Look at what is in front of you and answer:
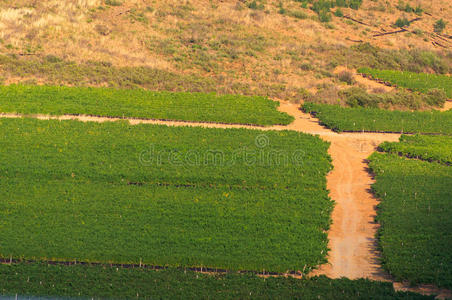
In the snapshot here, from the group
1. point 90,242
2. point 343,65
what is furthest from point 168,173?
point 343,65

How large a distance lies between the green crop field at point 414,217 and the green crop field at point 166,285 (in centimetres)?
215

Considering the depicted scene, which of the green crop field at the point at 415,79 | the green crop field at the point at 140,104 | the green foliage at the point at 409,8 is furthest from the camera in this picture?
the green foliage at the point at 409,8

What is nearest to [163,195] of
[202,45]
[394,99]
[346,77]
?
[394,99]

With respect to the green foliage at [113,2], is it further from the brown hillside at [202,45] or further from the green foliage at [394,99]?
the green foliage at [394,99]

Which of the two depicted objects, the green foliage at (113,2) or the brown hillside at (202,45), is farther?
the green foliage at (113,2)

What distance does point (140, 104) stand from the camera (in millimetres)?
45875

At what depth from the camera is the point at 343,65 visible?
58281 mm

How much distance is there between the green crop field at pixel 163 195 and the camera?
30109mm

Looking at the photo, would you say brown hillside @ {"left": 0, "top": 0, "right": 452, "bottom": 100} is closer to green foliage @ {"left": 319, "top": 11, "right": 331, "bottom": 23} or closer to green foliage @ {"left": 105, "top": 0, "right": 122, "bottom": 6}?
green foliage @ {"left": 105, "top": 0, "right": 122, "bottom": 6}

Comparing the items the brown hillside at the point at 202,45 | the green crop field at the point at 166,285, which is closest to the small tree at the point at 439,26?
the brown hillside at the point at 202,45

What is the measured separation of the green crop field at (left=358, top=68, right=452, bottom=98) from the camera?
180 feet

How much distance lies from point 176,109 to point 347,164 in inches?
489

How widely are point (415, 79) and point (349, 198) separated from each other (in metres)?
24.0

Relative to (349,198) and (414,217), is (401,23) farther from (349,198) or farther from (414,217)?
(414,217)
